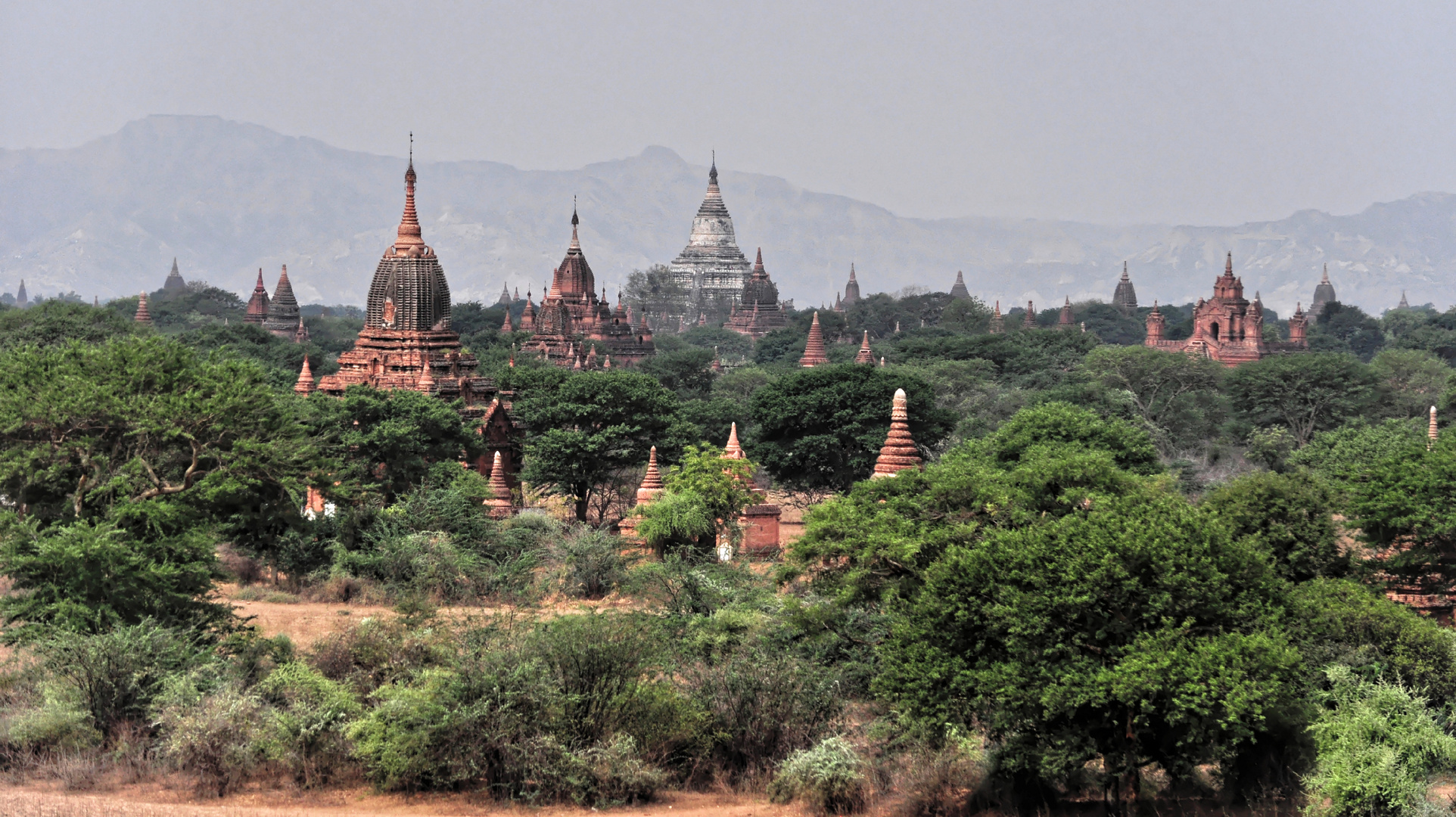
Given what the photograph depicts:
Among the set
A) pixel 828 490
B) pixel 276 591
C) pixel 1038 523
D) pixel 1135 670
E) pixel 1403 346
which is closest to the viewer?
pixel 1135 670

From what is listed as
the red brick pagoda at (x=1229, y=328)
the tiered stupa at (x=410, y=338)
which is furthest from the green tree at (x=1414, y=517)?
the red brick pagoda at (x=1229, y=328)

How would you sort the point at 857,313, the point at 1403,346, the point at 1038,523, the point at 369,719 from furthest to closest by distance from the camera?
the point at 857,313, the point at 1403,346, the point at 1038,523, the point at 369,719

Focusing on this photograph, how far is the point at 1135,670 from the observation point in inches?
789

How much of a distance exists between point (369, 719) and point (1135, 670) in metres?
8.86

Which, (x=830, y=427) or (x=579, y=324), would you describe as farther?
(x=579, y=324)

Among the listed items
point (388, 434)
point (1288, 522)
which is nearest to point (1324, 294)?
point (388, 434)

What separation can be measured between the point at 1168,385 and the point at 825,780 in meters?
50.9

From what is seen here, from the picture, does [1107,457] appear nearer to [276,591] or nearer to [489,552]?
[489,552]

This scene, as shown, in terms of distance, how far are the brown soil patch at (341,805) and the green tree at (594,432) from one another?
66.8 feet

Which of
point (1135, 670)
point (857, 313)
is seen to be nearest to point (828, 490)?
point (1135, 670)

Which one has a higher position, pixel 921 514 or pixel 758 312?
pixel 758 312

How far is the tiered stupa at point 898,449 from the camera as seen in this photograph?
3512 centimetres

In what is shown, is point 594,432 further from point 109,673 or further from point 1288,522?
point 109,673

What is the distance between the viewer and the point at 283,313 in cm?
11644
